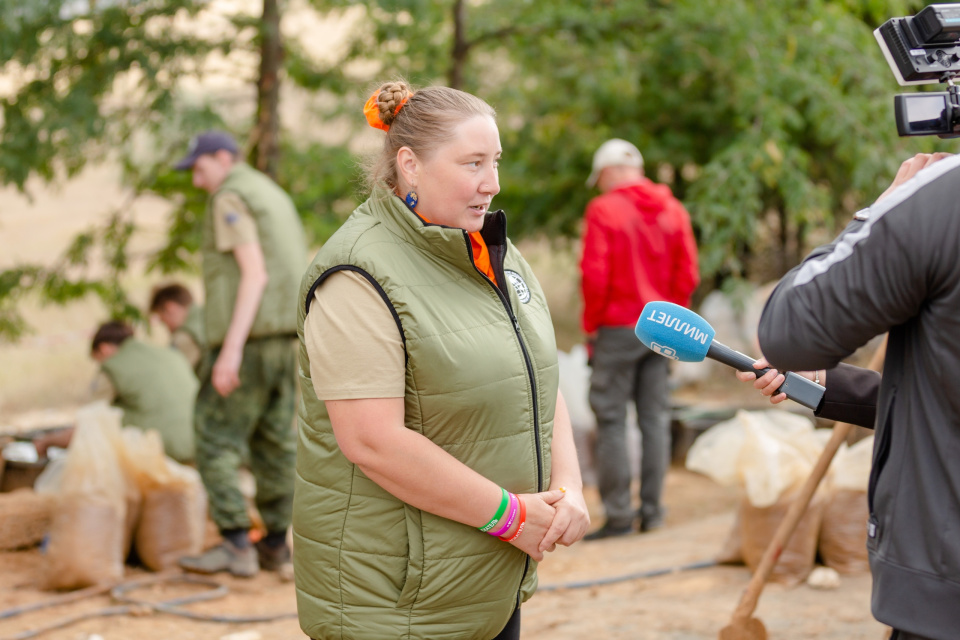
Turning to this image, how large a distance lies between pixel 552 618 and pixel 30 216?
868 inches

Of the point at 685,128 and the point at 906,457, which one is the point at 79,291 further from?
the point at 685,128

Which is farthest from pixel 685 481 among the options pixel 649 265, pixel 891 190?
pixel 891 190

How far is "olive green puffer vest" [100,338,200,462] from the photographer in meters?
4.99

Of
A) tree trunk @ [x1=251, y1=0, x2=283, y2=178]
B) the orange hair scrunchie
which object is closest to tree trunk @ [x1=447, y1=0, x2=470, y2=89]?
tree trunk @ [x1=251, y1=0, x2=283, y2=178]

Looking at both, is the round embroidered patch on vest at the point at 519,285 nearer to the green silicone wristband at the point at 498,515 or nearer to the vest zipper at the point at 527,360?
the vest zipper at the point at 527,360

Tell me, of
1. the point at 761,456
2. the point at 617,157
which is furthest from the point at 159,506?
the point at 617,157

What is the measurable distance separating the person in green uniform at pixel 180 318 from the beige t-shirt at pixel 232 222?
197 centimetres

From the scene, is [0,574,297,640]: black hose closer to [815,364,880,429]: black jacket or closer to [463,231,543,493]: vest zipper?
[463,231,543,493]: vest zipper

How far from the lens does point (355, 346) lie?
64.7 inches

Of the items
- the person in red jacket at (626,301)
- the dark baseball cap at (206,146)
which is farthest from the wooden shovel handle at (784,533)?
the dark baseball cap at (206,146)

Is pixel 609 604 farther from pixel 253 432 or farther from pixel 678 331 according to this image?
pixel 678 331

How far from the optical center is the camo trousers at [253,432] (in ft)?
13.0

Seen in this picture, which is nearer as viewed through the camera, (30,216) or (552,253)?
(552,253)

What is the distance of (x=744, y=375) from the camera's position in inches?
67.5
